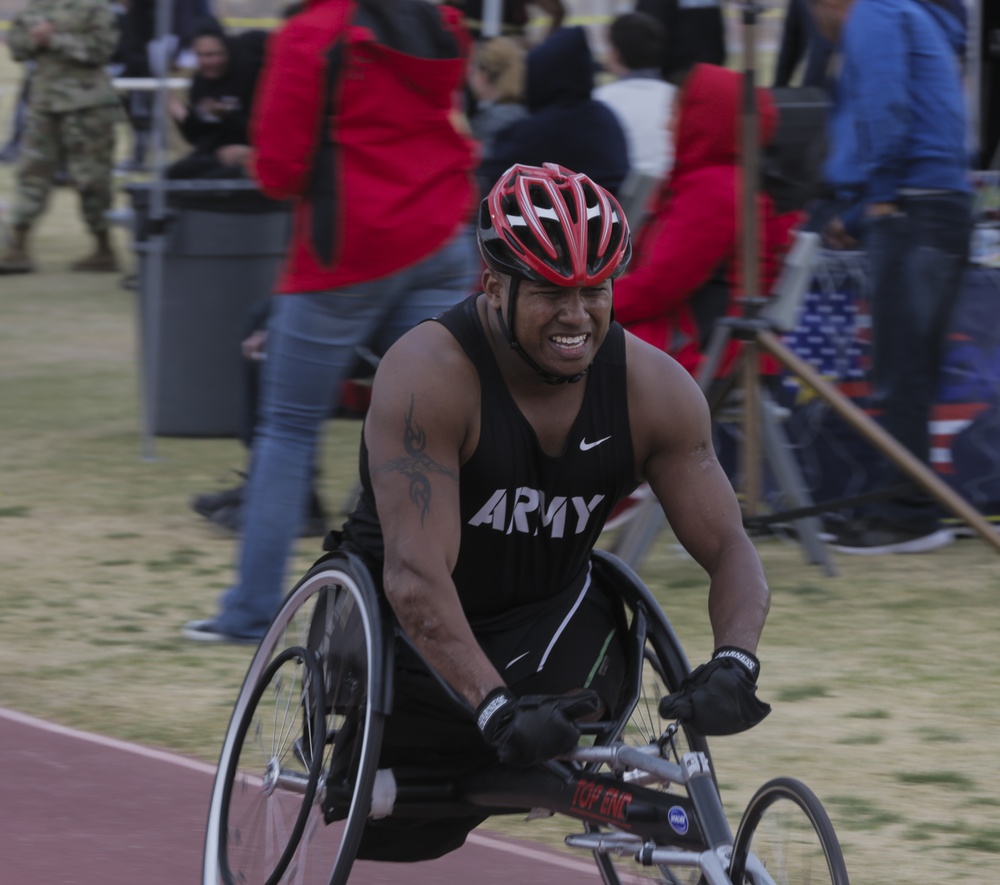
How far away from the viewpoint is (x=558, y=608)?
3549mm

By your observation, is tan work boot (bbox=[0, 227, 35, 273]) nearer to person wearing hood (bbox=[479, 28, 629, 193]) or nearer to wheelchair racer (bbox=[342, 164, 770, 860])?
person wearing hood (bbox=[479, 28, 629, 193])

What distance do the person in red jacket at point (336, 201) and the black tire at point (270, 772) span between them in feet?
5.81

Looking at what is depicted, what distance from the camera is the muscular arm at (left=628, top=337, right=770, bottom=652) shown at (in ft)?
11.3

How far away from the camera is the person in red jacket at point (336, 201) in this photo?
17.9 ft

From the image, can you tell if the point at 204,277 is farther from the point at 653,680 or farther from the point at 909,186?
the point at 653,680

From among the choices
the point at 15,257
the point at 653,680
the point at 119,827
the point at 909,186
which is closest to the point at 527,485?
the point at 653,680

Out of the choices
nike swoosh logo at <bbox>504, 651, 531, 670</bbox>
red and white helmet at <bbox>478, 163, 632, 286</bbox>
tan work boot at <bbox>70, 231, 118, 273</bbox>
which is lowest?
tan work boot at <bbox>70, 231, 118, 273</bbox>

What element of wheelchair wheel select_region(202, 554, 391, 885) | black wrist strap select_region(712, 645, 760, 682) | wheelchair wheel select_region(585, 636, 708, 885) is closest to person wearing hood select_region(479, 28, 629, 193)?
wheelchair wheel select_region(585, 636, 708, 885)

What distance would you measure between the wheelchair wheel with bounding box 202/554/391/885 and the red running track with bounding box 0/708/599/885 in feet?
1.28

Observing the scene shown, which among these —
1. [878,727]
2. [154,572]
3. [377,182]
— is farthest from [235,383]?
[878,727]

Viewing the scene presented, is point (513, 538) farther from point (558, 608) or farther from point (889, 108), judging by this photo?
point (889, 108)

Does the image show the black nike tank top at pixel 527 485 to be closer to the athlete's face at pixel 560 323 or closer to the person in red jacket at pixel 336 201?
the athlete's face at pixel 560 323

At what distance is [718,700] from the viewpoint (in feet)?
10.0

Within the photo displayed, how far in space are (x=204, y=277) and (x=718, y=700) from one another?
19.7ft
